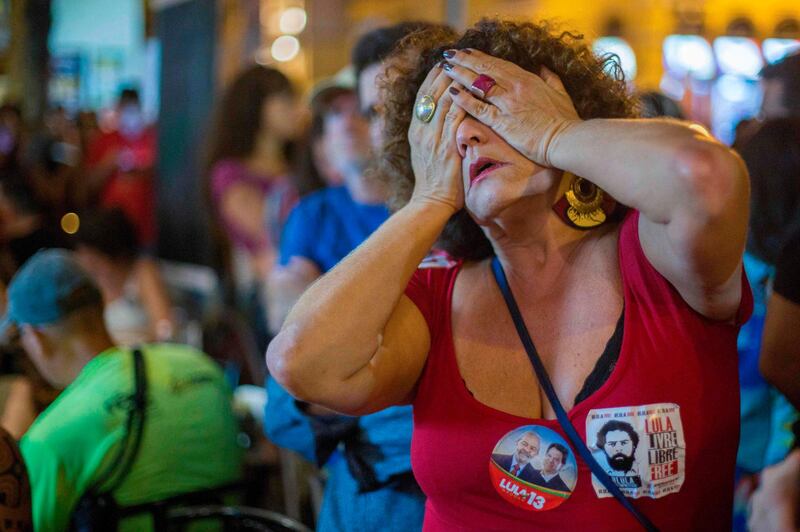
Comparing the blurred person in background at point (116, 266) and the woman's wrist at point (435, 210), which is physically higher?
the woman's wrist at point (435, 210)

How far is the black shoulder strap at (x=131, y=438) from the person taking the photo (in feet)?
Answer: 8.52

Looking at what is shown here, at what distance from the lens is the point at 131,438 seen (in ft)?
8.67

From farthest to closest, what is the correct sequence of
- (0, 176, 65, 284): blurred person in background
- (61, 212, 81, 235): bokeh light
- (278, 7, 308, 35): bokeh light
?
1. (278, 7, 308, 35): bokeh light
2. (61, 212, 81, 235): bokeh light
3. (0, 176, 65, 284): blurred person in background

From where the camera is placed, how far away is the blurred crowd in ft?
6.58

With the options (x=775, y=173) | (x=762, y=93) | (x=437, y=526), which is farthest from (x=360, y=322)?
(x=762, y=93)

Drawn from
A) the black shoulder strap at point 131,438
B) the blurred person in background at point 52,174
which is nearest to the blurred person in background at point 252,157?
the black shoulder strap at point 131,438

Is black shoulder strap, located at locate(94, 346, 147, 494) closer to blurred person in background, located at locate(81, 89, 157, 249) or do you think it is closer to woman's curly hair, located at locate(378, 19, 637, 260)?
woman's curly hair, located at locate(378, 19, 637, 260)

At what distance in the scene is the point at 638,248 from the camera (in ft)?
4.81

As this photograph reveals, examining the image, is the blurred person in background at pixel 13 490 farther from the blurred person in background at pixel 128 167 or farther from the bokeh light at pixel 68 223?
the blurred person in background at pixel 128 167

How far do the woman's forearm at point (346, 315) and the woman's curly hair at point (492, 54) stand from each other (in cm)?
23

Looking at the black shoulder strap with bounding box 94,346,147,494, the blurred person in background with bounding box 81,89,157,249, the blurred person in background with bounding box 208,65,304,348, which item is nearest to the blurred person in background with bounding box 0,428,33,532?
the black shoulder strap with bounding box 94,346,147,494

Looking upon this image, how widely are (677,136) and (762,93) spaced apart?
6.75ft

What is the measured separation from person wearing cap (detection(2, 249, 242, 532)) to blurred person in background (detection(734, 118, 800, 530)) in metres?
1.60

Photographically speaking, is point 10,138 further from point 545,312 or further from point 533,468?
point 533,468
